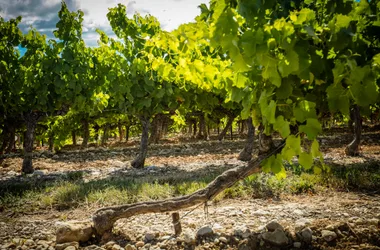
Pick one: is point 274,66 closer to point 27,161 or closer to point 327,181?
point 327,181

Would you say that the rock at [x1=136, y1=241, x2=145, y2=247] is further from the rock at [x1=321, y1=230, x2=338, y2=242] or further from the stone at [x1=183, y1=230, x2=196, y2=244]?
the rock at [x1=321, y1=230, x2=338, y2=242]

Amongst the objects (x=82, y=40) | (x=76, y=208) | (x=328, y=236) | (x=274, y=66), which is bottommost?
(x=76, y=208)

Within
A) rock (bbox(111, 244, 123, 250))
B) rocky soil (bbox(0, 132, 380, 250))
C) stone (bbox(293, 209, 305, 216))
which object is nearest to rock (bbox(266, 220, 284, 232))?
rocky soil (bbox(0, 132, 380, 250))

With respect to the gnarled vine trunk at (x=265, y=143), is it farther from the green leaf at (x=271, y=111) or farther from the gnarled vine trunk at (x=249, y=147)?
the gnarled vine trunk at (x=249, y=147)

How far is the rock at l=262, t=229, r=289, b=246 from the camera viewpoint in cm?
329

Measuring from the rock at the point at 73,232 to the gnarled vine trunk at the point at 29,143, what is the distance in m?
8.22

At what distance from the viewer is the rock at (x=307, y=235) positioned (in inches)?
132

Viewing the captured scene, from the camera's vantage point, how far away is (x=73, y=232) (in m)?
3.60

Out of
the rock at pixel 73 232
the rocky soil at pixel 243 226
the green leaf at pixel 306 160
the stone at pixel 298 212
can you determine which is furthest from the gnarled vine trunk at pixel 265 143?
the rock at pixel 73 232

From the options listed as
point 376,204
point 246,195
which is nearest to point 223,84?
point 246,195

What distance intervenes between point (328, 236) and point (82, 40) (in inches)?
412

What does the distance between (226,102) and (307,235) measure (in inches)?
102

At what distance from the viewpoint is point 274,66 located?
1.49 metres

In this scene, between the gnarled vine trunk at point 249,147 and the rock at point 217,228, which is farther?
the gnarled vine trunk at point 249,147
